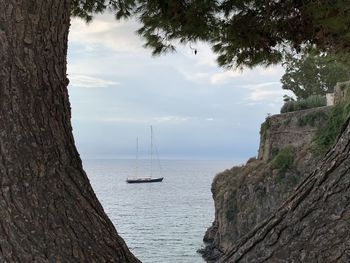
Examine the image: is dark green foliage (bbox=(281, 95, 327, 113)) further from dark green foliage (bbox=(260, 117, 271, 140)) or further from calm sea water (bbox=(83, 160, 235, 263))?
calm sea water (bbox=(83, 160, 235, 263))

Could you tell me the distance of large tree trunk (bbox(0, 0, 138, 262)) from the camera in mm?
1833

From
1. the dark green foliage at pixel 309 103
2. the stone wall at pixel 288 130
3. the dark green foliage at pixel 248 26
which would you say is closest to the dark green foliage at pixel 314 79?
the dark green foliage at pixel 309 103

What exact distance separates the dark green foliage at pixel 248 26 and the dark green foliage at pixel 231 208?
19.4 meters

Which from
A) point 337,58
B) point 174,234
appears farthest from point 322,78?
point 337,58

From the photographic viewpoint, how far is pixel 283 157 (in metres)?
22.6

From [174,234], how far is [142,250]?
6.95 m

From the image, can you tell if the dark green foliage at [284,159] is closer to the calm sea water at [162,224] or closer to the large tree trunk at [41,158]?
the calm sea water at [162,224]

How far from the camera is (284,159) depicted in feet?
73.7

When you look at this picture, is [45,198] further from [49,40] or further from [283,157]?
[283,157]

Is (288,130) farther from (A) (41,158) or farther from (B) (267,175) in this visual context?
(A) (41,158)

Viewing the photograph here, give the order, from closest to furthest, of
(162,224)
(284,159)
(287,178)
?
1. (287,178)
2. (284,159)
3. (162,224)

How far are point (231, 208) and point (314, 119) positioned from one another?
18.6 feet

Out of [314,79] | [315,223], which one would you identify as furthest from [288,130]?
[315,223]

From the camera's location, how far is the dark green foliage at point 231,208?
80.1ft
